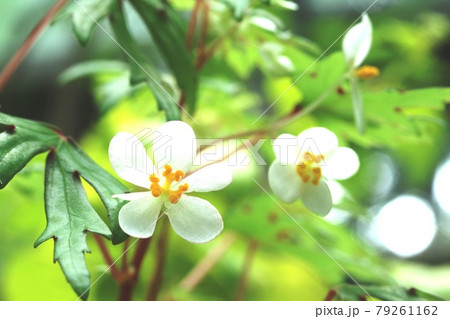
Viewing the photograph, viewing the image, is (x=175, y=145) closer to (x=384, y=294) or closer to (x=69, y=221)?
(x=69, y=221)

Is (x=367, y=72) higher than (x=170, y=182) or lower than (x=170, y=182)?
higher

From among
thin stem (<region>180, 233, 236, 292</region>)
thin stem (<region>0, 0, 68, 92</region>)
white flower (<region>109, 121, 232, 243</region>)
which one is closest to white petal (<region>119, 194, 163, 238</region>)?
white flower (<region>109, 121, 232, 243</region>)

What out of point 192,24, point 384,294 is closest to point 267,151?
point 192,24

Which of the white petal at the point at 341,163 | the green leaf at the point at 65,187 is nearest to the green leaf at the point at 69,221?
the green leaf at the point at 65,187

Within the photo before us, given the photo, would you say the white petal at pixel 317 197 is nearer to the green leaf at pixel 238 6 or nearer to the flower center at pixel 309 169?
the flower center at pixel 309 169

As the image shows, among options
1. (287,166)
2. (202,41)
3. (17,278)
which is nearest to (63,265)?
(287,166)

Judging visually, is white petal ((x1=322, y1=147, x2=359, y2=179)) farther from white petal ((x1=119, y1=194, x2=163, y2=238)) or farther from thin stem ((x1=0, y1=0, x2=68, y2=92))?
thin stem ((x1=0, y1=0, x2=68, y2=92))

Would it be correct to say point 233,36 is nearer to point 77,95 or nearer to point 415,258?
point 77,95
